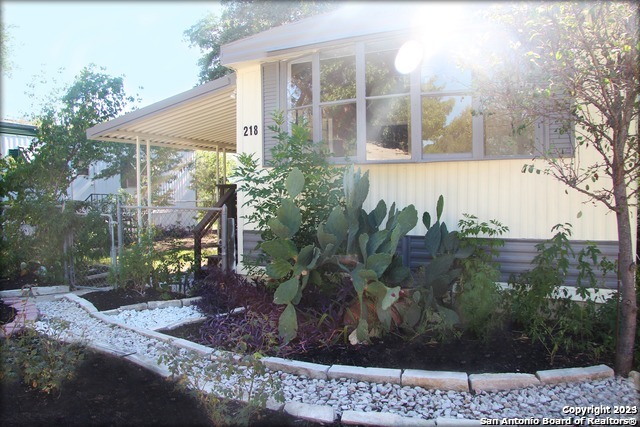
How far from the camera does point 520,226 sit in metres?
4.99

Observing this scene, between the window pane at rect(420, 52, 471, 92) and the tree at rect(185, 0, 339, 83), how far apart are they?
12.4m

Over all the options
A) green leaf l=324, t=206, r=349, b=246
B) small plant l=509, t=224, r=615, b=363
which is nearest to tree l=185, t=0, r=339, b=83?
green leaf l=324, t=206, r=349, b=246

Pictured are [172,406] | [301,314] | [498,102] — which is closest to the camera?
[172,406]

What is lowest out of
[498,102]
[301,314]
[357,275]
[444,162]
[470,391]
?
[470,391]

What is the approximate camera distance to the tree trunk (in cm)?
344

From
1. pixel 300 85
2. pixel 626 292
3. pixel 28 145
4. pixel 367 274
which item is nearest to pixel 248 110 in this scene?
pixel 300 85

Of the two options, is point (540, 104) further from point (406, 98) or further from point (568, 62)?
point (406, 98)

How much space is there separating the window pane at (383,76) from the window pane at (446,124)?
36 centimetres

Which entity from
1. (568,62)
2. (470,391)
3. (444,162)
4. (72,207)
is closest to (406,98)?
(444,162)

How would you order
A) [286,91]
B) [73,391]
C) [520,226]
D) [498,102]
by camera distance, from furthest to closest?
[286,91]
[520,226]
[498,102]
[73,391]

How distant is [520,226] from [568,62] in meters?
2.14

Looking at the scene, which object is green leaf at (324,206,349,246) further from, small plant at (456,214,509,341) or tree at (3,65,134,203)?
tree at (3,65,134,203)

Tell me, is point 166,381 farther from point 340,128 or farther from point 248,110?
point 248,110

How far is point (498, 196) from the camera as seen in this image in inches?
198
